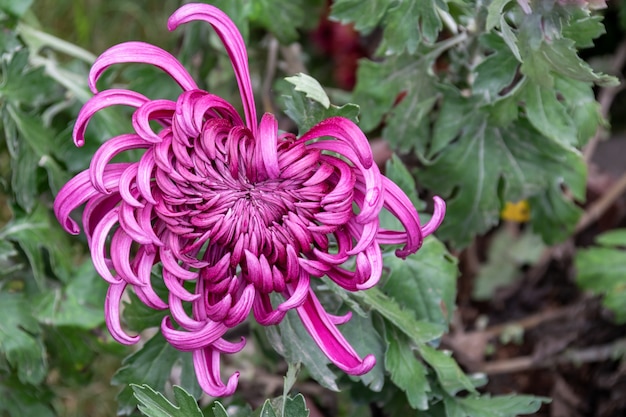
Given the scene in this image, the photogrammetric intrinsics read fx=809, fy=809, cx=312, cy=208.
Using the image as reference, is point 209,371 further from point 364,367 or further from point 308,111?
point 308,111

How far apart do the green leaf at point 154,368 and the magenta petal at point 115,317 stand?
216mm

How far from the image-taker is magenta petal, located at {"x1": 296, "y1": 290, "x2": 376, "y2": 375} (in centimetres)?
83

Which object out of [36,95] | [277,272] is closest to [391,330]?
[277,272]

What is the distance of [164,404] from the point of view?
0.87 meters

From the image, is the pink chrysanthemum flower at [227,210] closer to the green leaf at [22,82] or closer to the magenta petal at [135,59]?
the magenta petal at [135,59]

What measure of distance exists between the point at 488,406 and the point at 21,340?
647 millimetres

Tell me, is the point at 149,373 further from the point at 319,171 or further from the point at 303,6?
the point at 303,6

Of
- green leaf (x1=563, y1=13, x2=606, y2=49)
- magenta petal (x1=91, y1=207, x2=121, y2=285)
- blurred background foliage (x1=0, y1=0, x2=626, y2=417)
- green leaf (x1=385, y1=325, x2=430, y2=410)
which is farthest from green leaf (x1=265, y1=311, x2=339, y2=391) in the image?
green leaf (x1=563, y1=13, x2=606, y2=49)

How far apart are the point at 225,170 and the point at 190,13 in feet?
0.55

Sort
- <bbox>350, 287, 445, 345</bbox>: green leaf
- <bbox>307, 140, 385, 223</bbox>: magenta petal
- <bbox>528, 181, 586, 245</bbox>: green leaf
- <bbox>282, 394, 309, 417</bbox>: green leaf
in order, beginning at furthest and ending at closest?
<bbox>528, 181, 586, 245</bbox>: green leaf → <bbox>350, 287, 445, 345</bbox>: green leaf → <bbox>282, 394, 309, 417</bbox>: green leaf → <bbox>307, 140, 385, 223</bbox>: magenta petal

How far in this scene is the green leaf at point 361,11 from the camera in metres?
1.07

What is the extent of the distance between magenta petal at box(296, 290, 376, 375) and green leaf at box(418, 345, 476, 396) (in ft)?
0.74

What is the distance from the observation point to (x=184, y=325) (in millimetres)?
806

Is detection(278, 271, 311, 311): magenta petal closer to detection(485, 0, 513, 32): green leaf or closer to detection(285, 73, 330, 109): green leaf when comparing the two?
detection(285, 73, 330, 109): green leaf
